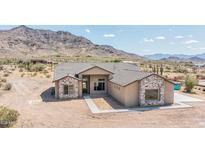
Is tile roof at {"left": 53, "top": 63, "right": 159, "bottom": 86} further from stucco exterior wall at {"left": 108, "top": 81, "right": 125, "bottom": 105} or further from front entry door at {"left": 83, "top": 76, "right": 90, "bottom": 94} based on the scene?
front entry door at {"left": 83, "top": 76, "right": 90, "bottom": 94}

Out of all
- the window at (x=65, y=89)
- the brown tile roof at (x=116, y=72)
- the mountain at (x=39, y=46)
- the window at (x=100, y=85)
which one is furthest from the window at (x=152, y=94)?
the mountain at (x=39, y=46)

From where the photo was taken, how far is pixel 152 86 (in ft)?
63.5

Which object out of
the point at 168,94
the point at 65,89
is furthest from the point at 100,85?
the point at 168,94

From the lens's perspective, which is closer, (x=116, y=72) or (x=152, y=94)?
(x=152, y=94)

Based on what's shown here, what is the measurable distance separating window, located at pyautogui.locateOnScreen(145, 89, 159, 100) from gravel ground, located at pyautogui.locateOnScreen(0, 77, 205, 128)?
88.1 inches

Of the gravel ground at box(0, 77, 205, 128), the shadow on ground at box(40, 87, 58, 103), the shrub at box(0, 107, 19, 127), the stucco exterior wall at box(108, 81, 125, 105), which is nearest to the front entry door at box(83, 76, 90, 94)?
the stucco exterior wall at box(108, 81, 125, 105)

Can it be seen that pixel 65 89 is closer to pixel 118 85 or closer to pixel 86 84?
pixel 86 84

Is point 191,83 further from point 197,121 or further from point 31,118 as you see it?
point 31,118

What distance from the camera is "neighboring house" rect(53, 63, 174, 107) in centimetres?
1908

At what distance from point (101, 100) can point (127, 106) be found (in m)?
3.15

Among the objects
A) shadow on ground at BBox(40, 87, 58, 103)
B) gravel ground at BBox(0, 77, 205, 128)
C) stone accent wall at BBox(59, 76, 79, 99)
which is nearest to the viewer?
gravel ground at BBox(0, 77, 205, 128)

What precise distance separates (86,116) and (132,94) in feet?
16.4

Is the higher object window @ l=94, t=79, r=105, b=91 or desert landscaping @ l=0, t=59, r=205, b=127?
window @ l=94, t=79, r=105, b=91

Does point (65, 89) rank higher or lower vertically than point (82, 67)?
lower
